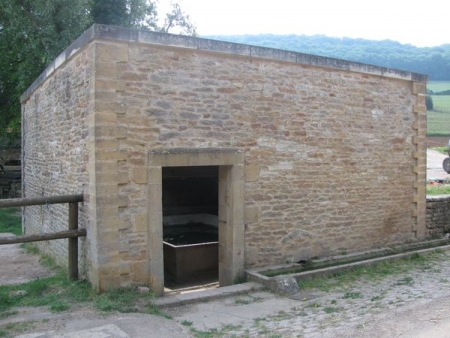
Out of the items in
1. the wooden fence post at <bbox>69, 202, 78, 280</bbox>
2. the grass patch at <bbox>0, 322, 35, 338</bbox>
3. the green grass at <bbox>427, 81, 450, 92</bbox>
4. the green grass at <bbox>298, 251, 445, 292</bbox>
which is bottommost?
the green grass at <bbox>298, 251, 445, 292</bbox>

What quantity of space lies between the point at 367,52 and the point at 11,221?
208 feet

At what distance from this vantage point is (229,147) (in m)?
7.55

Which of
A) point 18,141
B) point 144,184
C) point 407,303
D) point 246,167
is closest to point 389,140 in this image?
point 246,167

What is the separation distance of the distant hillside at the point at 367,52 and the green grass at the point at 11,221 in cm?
4433

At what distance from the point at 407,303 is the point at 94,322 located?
165 inches

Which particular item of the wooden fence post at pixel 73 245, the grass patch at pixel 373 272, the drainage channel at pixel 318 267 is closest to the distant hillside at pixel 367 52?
the drainage channel at pixel 318 267

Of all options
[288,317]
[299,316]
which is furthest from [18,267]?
[299,316]

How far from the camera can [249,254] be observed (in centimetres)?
785

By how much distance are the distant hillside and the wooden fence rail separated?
53115 millimetres

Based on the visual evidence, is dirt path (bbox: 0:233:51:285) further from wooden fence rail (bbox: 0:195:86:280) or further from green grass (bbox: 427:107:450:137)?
green grass (bbox: 427:107:450:137)

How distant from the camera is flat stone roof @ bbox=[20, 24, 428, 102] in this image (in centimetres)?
645

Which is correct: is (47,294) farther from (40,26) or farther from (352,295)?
(40,26)

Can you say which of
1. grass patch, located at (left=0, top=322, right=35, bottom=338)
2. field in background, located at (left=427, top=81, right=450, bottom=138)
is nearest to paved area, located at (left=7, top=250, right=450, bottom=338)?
grass patch, located at (left=0, top=322, right=35, bottom=338)

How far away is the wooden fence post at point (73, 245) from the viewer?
707 centimetres
